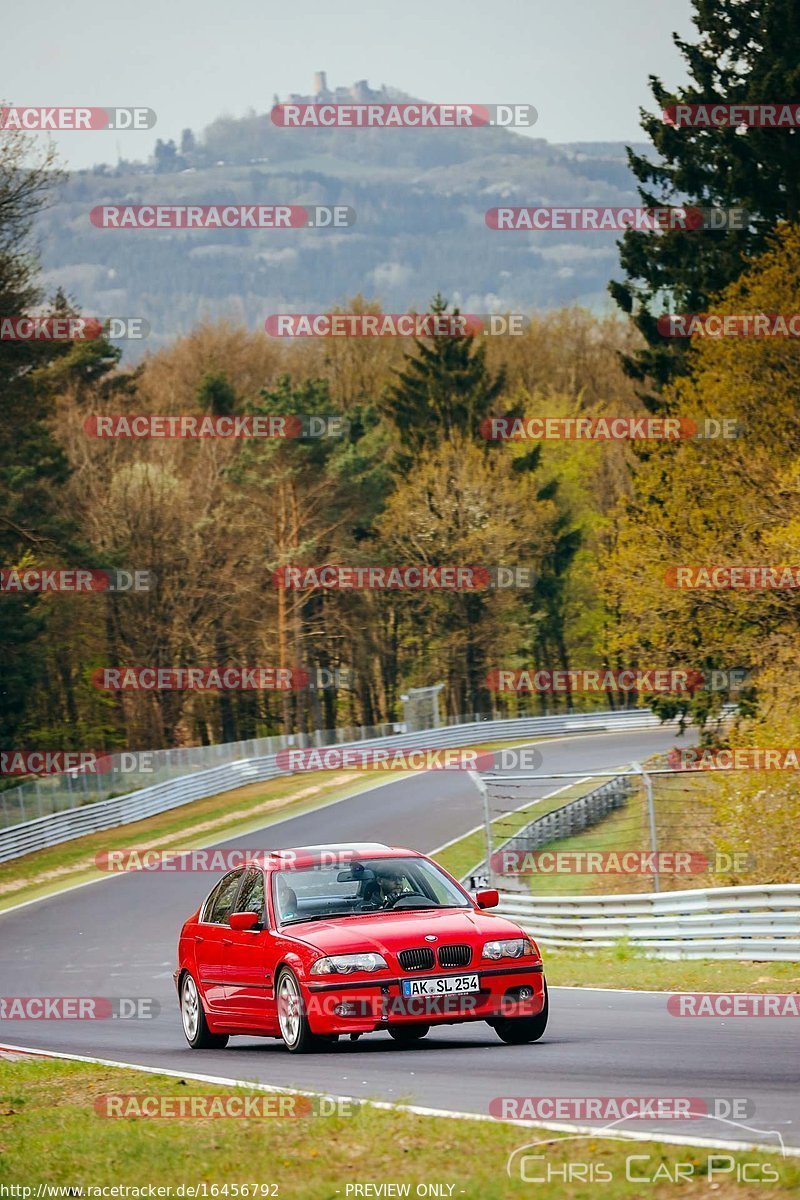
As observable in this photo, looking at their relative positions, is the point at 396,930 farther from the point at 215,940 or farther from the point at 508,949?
the point at 215,940

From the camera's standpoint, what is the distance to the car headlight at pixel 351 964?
11211 millimetres

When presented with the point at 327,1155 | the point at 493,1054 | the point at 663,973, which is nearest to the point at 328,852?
the point at 493,1054

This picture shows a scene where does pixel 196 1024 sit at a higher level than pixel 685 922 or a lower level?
higher

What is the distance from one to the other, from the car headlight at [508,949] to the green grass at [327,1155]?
1.78 meters

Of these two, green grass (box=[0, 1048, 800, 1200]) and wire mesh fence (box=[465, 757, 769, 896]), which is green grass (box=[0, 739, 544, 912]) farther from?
green grass (box=[0, 1048, 800, 1200])

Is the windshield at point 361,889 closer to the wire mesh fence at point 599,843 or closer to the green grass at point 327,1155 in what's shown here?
the green grass at point 327,1155

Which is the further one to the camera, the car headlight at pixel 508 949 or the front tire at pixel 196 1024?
the front tire at pixel 196 1024

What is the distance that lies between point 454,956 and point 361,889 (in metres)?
1.42

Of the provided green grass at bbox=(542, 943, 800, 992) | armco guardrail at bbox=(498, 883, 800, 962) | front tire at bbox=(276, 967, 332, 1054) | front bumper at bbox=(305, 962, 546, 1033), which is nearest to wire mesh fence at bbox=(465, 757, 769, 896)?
armco guardrail at bbox=(498, 883, 800, 962)

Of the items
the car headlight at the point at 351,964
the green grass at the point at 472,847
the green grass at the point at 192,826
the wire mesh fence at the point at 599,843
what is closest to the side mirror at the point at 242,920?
the car headlight at the point at 351,964

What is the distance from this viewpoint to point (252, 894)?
42.7ft

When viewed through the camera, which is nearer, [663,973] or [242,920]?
[242,920]

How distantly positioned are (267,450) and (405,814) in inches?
1087

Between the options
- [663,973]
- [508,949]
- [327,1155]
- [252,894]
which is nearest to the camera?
[327,1155]
